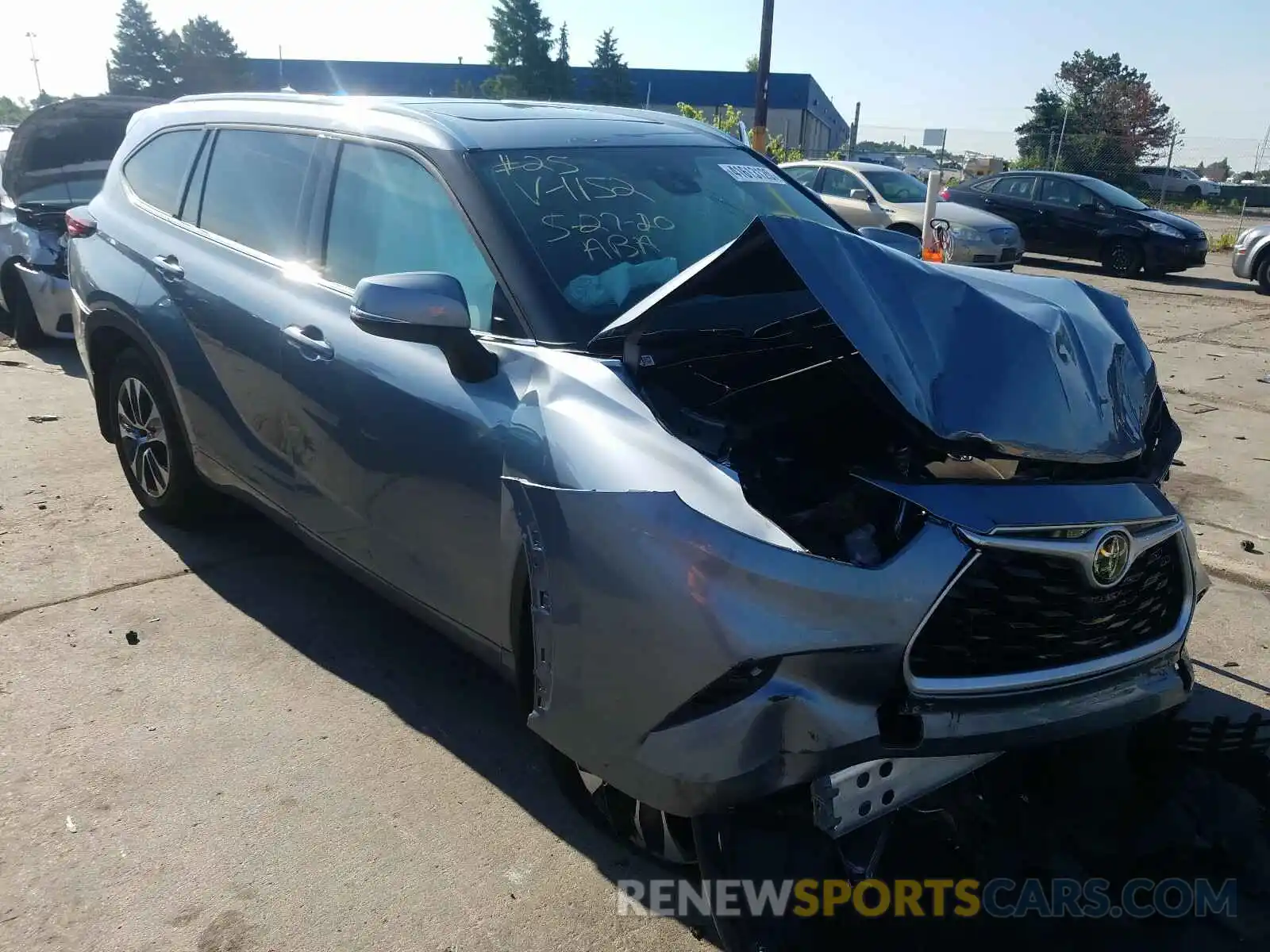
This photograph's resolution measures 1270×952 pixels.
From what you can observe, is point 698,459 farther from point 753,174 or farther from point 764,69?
point 764,69

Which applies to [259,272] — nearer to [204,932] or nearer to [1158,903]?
[204,932]

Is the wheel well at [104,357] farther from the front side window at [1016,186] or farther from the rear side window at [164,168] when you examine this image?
the front side window at [1016,186]

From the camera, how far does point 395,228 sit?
3.29 metres

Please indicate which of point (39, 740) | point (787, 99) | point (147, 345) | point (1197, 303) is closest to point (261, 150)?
point (147, 345)

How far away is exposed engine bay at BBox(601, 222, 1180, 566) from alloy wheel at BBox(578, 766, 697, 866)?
79cm

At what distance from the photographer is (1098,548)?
7.30 feet

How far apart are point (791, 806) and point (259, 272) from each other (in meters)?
2.74

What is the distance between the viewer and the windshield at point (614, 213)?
2.94 m

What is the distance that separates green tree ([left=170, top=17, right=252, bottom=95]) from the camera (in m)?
66.8

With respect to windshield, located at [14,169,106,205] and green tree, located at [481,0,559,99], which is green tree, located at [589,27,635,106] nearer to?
green tree, located at [481,0,559,99]

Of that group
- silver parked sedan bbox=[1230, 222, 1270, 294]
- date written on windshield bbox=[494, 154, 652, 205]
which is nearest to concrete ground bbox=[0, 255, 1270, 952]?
date written on windshield bbox=[494, 154, 652, 205]

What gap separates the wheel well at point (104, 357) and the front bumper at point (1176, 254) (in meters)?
15.5

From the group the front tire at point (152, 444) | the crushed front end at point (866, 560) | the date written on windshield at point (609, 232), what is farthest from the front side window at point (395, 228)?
the front tire at point (152, 444)

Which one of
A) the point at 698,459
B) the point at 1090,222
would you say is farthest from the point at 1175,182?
the point at 698,459
